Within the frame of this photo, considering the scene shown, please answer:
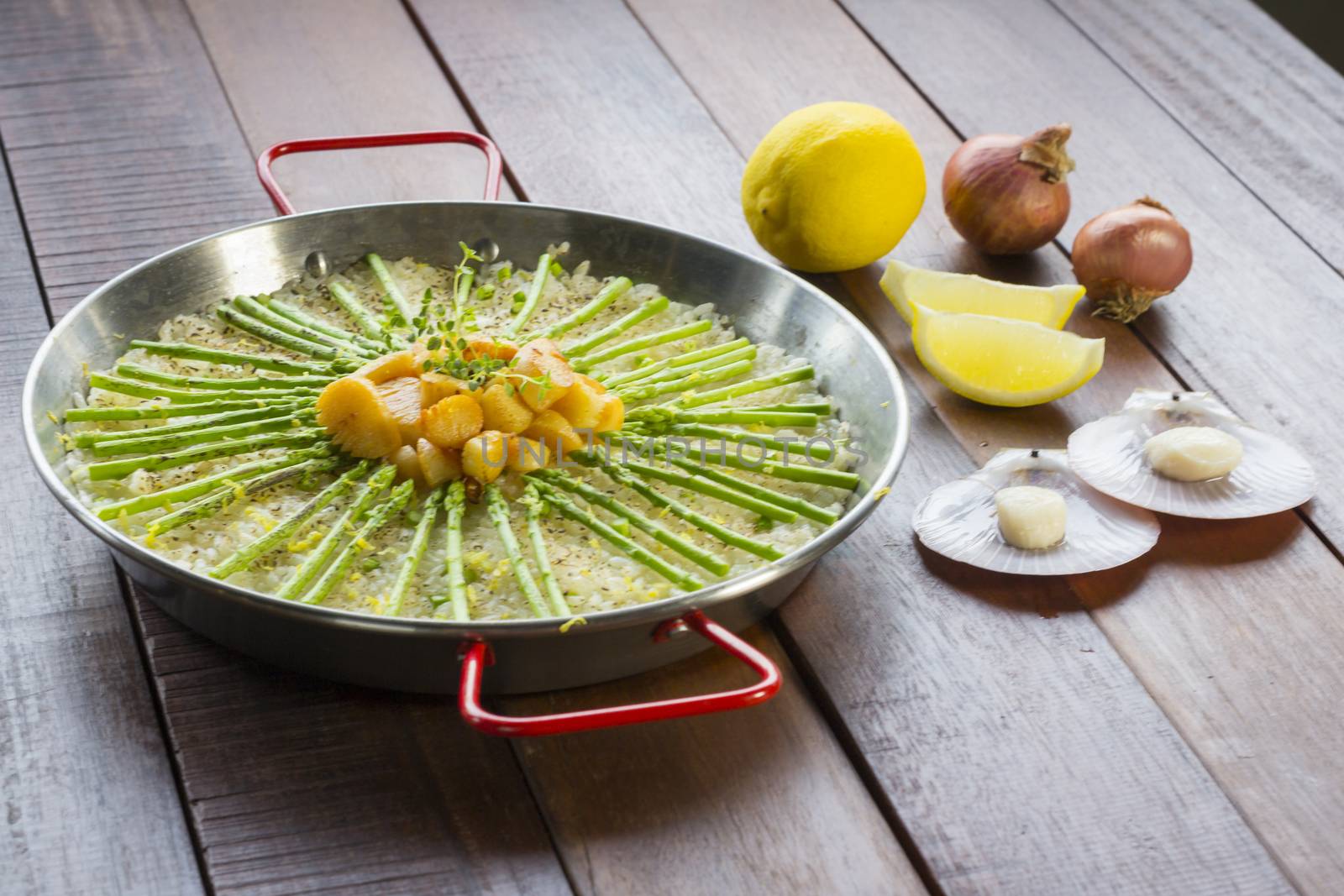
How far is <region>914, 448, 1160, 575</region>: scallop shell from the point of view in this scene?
1667 mm

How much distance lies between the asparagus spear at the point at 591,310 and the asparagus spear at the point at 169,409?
0.33 m

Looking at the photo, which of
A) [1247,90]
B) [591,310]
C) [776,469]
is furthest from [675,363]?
[1247,90]

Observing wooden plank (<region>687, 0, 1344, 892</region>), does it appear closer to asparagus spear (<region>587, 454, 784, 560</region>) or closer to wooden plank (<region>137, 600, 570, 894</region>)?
asparagus spear (<region>587, 454, 784, 560</region>)

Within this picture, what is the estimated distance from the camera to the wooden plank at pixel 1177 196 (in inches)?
80.4

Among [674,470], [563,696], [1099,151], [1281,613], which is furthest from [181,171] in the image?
[1281,613]

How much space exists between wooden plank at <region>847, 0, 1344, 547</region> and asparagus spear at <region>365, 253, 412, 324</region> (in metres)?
1.10

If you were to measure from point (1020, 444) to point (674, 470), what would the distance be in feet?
1.71

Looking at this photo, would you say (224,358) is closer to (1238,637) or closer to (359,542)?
(359,542)

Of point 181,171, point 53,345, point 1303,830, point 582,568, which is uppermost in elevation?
point 1303,830

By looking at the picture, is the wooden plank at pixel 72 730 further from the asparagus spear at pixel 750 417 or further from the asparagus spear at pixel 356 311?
the asparagus spear at pixel 750 417

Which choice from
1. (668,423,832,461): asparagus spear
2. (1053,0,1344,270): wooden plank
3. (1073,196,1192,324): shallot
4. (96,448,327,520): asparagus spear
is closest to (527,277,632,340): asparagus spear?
(668,423,832,461): asparagus spear

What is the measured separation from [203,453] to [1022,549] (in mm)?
947

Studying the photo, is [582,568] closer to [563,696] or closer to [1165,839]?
[563,696]

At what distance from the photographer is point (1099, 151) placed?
259 centimetres
